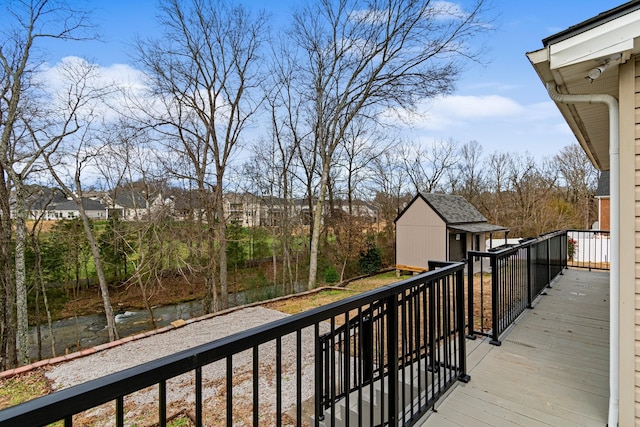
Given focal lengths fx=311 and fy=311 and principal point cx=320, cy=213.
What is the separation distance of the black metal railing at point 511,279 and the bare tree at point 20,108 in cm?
983

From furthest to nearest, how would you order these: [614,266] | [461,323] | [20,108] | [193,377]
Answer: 1. [20,108]
2. [193,377]
3. [461,323]
4. [614,266]

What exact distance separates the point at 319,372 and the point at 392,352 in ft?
1.61

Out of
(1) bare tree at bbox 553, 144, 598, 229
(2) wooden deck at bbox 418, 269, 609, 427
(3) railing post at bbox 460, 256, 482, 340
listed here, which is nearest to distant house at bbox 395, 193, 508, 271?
(2) wooden deck at bbox 418, 269, 609, 427

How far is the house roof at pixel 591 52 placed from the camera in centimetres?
162

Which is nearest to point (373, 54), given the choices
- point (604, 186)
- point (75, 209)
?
point (604, 186)

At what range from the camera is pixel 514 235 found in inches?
676

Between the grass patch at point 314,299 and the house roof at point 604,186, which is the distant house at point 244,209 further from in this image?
the house roof at point 604,186

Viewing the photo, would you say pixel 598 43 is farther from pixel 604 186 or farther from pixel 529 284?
pixel 604 186

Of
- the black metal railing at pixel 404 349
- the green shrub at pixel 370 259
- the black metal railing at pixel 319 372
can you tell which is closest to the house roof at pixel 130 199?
the black metal railing at pixel 319 372

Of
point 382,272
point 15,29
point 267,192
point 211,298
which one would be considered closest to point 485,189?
point 382,272

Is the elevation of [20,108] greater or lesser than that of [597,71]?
greater

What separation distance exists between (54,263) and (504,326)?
46.5 ft

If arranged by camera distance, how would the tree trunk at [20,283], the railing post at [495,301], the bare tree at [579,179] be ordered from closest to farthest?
the railing post at [495,301] < the tree trunk at [20,283] < the bare tree at [579,179]

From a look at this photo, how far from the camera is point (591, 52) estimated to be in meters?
1.72
